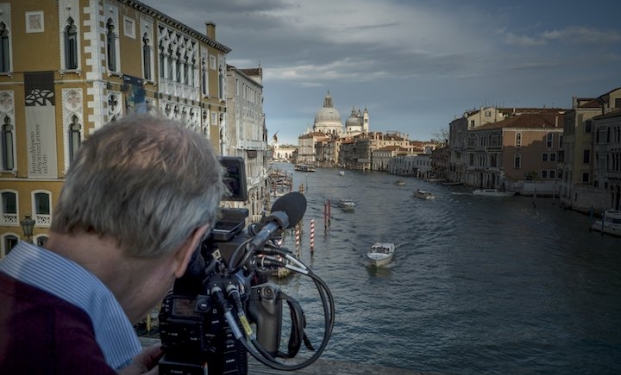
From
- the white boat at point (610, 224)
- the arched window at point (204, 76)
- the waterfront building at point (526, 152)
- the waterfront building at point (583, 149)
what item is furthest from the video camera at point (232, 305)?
the waterfront building at point (526, 152)

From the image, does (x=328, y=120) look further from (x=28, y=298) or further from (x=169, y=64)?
(x=28, y=298)

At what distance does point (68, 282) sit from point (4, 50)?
13.5 metres

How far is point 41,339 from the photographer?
2.30 feet

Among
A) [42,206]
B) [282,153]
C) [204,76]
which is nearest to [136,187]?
[42,206]

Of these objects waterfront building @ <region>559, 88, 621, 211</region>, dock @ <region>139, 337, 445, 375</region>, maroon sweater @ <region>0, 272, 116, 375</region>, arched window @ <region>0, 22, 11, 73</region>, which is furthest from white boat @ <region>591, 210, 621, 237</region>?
maroon sweater @ <region>0, 272, 116, 375</region>

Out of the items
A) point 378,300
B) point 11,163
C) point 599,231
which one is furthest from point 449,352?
point 599,231

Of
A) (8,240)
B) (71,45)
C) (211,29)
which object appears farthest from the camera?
(211,29)

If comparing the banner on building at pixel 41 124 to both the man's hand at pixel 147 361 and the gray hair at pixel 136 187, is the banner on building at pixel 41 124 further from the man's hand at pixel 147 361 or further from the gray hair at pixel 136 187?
the gray hair at pixel 136 187

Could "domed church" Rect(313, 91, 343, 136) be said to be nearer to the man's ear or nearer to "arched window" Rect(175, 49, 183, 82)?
"arched window" Rect(175, 49, 183, 82)

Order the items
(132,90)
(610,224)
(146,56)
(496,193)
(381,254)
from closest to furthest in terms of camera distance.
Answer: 1. (132,90)
2. (146,56)
3. (381,254)
4. (610,224)
5. (496,193)

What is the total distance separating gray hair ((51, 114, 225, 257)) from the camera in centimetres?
87

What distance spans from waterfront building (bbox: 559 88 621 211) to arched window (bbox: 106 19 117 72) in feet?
95.8

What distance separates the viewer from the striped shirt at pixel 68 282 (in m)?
0.76

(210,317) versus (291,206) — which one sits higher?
(291,206)
